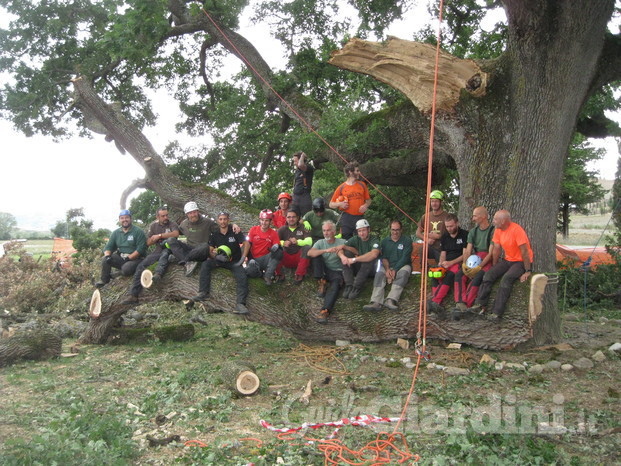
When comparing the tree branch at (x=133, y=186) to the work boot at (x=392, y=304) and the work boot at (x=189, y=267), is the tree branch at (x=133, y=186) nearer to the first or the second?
the work boot at (x=189, y=267)

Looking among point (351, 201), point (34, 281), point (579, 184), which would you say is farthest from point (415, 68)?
point (579, 184)

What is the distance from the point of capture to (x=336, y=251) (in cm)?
764

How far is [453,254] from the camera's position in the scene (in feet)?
23.8

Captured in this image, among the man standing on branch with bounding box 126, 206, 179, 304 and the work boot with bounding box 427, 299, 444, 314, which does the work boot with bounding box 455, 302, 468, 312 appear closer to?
the work boot with bounding box 427, 299, 444, 314

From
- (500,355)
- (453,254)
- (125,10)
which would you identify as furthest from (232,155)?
(500,355)

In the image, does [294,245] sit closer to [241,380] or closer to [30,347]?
[241,380]

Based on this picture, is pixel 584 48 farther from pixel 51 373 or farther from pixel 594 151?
pixel 594 151

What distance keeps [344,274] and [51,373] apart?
4.05 meters

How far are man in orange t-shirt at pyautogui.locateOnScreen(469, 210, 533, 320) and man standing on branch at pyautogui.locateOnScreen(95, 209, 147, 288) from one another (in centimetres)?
523

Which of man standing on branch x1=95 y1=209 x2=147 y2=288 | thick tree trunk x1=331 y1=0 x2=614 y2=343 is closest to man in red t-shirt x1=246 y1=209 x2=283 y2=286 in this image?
man standing on branch x1=95 y1=209 x2=147 y2=288

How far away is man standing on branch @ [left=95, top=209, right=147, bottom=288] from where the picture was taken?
8.74 metres

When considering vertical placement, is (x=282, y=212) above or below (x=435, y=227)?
above

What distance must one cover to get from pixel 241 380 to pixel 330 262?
2.45m

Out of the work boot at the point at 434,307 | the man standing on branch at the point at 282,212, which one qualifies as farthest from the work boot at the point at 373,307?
the man standing on branch at the point at 282,212
